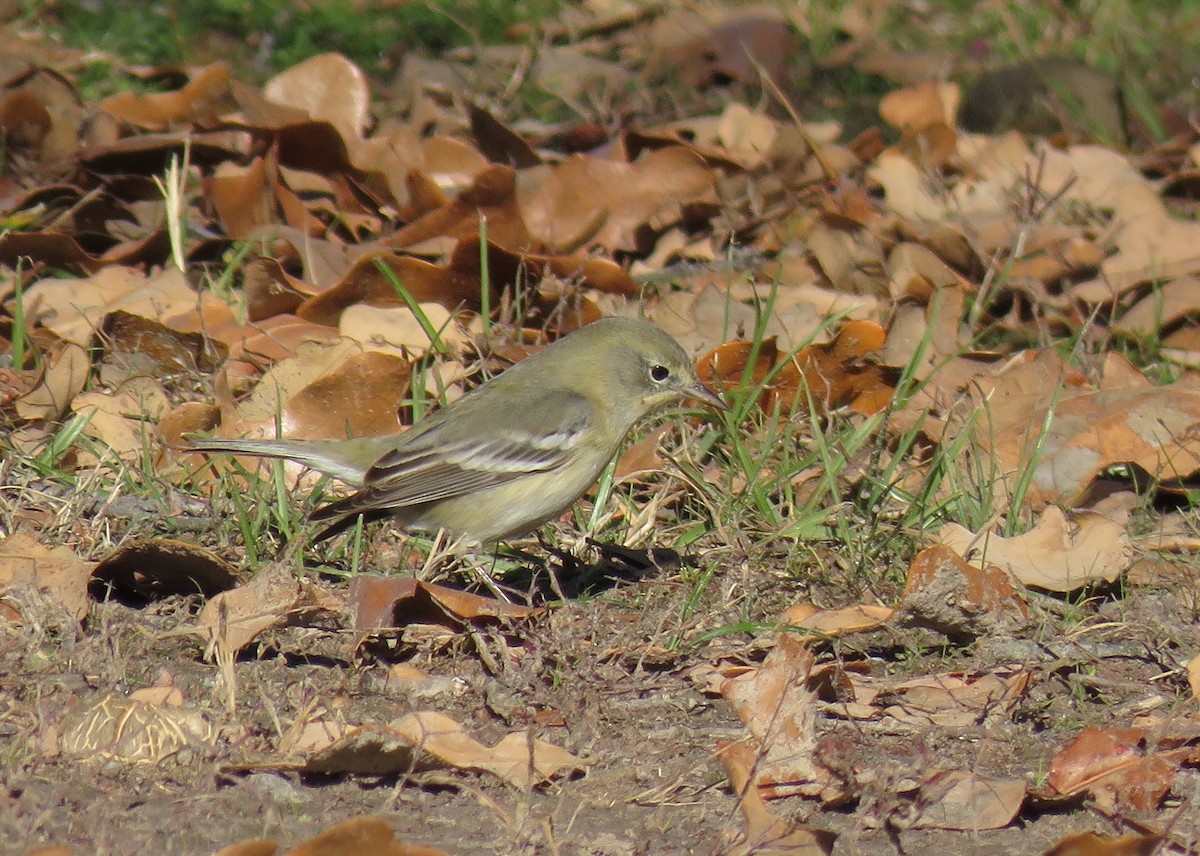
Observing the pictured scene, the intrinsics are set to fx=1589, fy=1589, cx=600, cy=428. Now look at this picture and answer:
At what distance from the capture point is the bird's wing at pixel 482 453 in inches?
194

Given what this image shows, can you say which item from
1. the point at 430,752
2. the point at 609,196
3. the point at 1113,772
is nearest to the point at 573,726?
the point at 430,752

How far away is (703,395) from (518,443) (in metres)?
0.63

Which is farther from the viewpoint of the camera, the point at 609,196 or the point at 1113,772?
the point at 609,196

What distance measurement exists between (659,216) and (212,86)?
6.93ft

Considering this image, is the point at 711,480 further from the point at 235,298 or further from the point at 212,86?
the point at 212,86

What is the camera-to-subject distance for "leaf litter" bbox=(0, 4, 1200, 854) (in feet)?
10.9

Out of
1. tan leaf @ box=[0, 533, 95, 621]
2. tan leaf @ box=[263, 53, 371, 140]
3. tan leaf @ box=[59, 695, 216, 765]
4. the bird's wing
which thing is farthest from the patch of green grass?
tan leaf @ box=[59, 695, 216, 765]

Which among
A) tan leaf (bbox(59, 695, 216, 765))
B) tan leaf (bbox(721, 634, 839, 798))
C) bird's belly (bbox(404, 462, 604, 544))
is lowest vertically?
bird's belly (bbox(404, 462, 604, 544))

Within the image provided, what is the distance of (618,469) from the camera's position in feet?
17.6

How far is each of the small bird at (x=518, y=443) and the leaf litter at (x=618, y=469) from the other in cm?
18

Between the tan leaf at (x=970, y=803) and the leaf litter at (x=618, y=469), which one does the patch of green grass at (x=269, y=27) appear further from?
the tan leaf at (x=970, y=803)

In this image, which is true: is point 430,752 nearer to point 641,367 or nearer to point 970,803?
point 970,803

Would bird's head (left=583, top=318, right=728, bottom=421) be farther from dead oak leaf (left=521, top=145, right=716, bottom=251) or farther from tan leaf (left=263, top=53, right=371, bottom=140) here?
tan leaf (left=263, top=53, right=371, bottom=140)

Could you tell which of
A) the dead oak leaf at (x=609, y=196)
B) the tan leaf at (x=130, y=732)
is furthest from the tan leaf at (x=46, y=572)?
the dead oak leaf at (x=609, y=196)
